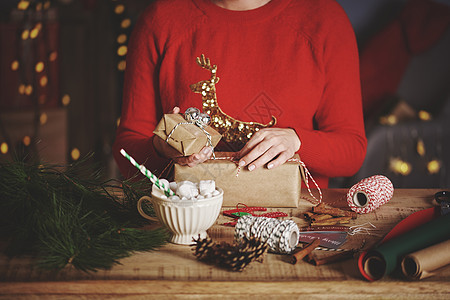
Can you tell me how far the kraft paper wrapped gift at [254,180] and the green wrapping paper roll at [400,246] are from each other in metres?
0.36

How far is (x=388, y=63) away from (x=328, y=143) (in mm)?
2091

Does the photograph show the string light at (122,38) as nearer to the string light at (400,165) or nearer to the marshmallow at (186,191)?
the string light at (400,165)

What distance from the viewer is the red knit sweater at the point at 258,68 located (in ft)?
5.33

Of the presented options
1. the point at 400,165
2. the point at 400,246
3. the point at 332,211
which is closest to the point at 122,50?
the point at 400,165

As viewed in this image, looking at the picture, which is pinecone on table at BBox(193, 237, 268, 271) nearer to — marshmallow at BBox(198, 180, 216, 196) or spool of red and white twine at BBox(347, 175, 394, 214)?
marshmallow at BBox(198, 180, 216, 196)

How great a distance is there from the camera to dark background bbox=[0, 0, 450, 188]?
3078mm

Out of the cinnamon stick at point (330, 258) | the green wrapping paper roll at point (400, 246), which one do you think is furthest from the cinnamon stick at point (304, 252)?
the green wrapping paper roll at point (400, 246)

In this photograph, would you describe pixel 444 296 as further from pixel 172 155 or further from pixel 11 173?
pixel 11 173

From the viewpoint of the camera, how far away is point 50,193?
106 cm

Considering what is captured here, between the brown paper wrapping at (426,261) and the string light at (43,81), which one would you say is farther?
the string light at (43,81)

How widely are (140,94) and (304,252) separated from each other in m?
0.94

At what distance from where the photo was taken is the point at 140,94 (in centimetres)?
168

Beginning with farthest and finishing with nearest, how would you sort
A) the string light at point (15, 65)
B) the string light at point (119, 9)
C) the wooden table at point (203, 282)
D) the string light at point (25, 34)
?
the string light at point (15, 65), the string light at point (119, 9), the string light at point (25, 34), the wooden table at point (203, 282)

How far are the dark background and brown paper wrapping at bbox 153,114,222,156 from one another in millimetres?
1973
